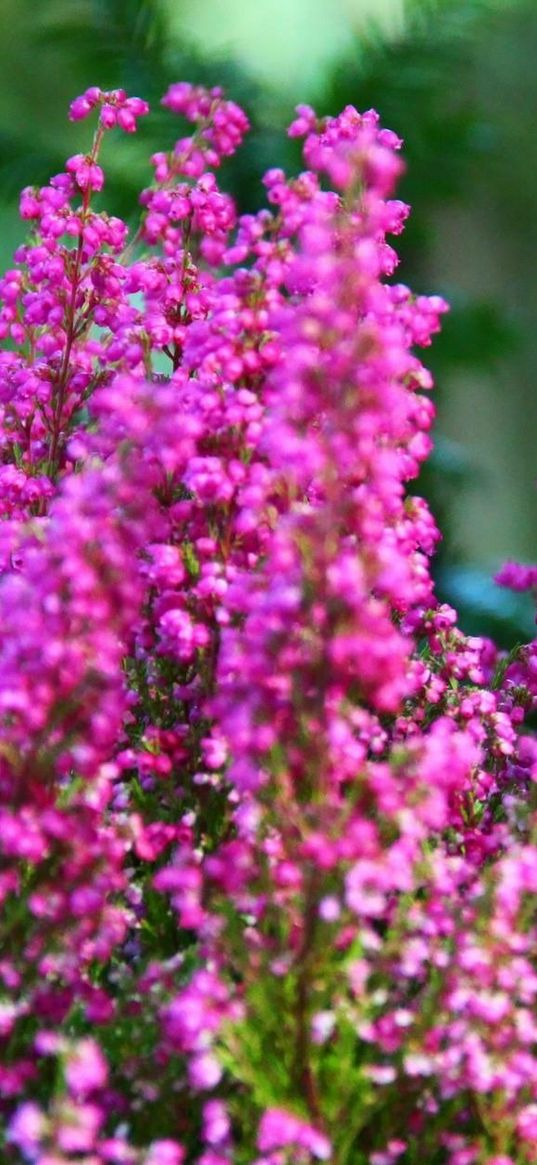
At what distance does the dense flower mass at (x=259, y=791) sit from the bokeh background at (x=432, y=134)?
1890 millimetres

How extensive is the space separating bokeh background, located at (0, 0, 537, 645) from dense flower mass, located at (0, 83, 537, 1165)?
1.89m

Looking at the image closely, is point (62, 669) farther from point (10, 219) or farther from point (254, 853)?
point (10, 219)

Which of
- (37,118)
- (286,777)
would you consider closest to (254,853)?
(286,777)

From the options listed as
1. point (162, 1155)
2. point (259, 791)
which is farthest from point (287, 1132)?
point (259, 791)

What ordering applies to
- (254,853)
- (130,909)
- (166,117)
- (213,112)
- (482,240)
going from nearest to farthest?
(254,853)
(130,909)
(213,112)
(166,117)
(482,240)

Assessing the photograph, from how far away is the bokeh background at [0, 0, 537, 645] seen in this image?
9.95ft

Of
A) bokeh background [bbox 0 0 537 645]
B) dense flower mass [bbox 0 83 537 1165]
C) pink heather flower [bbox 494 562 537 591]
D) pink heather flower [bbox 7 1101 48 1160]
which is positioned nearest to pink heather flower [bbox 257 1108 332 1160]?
dense flower mass [bbox 0 83 537 1165]

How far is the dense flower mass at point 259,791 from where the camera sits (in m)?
0.68

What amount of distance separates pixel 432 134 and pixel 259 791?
2.69m

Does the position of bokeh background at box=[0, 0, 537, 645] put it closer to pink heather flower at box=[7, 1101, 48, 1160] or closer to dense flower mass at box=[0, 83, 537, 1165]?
dense flower mass at box=[0, 83, 537, 1165]

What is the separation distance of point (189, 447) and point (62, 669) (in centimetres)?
19

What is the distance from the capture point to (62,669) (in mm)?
701

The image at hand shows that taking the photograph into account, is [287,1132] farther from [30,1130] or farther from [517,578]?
[517,578]

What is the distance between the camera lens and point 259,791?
71 cm
